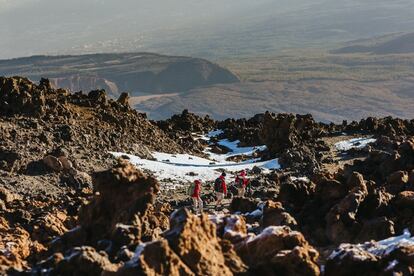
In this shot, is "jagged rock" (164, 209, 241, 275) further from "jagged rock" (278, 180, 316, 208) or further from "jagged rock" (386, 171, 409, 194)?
"jagged rock" (386, 171, 409, 194)

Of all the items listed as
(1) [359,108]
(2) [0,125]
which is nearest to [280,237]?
(2) [0,125]

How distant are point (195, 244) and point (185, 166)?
17653mm

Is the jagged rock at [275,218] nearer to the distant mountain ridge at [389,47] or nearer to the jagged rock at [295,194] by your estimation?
the jagged rock at [295,194]

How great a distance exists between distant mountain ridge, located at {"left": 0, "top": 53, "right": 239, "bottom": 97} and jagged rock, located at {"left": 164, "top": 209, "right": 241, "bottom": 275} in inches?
5209

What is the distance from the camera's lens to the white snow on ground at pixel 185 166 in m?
23.8

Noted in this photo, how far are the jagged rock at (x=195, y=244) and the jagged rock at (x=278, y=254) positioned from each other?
0.66m

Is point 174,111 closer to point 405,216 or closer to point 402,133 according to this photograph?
point 402,133

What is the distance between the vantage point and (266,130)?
102ft

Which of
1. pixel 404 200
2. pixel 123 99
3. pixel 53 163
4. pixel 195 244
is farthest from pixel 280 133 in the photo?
pixel 195 244

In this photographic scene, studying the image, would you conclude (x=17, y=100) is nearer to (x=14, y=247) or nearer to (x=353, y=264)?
(x=14, y=247)

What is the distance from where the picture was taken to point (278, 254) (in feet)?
29.3

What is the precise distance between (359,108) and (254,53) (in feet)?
268

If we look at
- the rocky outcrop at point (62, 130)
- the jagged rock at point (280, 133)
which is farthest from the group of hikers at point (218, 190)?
the jagged rock at point (280, 133)

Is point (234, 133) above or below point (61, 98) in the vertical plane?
below
